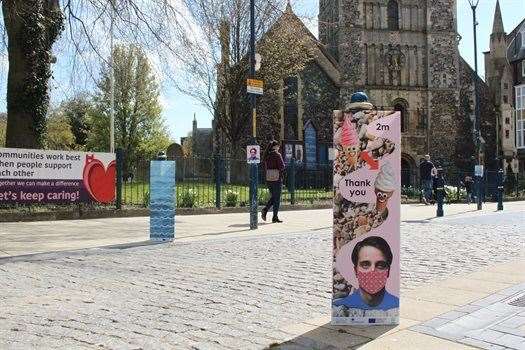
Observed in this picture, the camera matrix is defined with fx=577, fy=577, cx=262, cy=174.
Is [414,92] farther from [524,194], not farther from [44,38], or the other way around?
[44,38]

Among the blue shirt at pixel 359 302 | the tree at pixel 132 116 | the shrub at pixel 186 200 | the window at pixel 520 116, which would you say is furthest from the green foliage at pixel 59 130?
the blue shirt at pixel 359 302

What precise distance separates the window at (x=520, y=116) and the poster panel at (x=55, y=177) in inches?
1846

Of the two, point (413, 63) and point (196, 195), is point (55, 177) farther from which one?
point (413, 63)

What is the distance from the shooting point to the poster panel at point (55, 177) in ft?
44.4

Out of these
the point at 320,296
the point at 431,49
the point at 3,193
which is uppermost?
the point at 431,49

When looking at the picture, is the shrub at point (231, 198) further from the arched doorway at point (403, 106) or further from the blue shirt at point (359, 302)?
the arched doorway at point (403, 106)

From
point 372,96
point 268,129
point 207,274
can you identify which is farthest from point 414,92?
point 207,274

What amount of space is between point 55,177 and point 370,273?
11.4 metres

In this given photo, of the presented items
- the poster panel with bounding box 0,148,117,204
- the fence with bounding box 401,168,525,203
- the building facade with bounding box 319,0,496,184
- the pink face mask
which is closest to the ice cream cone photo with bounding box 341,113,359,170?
the pink face mask

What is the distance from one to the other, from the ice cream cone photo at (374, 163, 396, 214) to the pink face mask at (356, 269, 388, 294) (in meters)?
0.47

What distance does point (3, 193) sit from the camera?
13.5m

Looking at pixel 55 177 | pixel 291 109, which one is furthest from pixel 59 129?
pixel 55 177

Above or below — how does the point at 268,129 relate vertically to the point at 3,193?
above

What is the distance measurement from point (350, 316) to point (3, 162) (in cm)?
1126
